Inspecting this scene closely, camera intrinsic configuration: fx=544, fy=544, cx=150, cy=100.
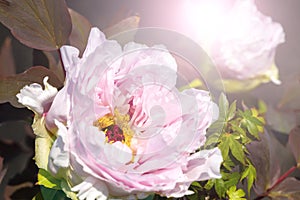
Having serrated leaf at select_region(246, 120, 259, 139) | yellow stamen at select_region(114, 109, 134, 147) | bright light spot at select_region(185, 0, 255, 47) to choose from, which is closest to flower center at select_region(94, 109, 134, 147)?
yellow stamen at select_region(114, 109, 134, 147)

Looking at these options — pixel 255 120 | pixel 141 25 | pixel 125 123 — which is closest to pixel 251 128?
pixel 255 120

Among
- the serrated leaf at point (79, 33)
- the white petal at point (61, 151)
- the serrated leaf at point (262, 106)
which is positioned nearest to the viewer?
the white petal at point (61, 151)

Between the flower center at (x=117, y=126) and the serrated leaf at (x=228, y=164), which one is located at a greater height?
the flower center at (x=117, y=126)

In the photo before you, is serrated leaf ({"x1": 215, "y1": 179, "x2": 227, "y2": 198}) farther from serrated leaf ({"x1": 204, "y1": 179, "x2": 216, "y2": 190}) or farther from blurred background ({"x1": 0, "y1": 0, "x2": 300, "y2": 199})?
blurred background ({"x1": 0, "y1": 0, "x2": 300, "y2": 199})

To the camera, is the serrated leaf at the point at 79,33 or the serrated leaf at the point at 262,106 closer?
the serrated leaf at the point at 79,33

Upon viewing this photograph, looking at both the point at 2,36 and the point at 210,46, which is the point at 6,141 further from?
the point at 210,46

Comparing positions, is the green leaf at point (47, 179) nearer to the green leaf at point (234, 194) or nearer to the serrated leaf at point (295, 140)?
the green leaf at point (234, 194)

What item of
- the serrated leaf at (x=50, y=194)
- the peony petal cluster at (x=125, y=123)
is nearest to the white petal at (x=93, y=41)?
the peony petal cluster at (x=125, y=123)
